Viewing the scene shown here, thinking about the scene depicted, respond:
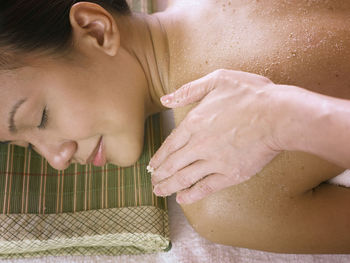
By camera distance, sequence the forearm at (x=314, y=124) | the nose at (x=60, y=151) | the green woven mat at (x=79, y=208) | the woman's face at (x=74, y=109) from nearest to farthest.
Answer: the forearm at (x=314, y=124)
the woman's face at (x=74, y=109)
the nose at (x=60, y=151)
the green woven mat at (x=79, y=208)

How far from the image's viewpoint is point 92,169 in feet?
4.28

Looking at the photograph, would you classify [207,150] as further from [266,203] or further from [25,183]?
[25,183]

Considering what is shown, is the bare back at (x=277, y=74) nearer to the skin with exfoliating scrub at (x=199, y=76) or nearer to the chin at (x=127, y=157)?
the skin with exfoliating scrub at (x=199, y=76)

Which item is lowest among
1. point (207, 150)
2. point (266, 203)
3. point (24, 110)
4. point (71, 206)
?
point (71, 206)

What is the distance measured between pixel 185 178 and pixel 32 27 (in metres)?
0.54

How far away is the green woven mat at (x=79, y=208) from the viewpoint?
1.18 metres

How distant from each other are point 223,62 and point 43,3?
0.48 metres

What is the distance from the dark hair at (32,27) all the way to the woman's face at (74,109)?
0.13 ft

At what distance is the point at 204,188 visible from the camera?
3.16 ft

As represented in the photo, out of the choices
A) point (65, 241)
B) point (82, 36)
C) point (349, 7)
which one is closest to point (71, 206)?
point (65, 241)

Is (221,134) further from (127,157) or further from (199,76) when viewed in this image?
(127,157)

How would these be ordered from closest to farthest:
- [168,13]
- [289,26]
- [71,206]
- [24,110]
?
[24,110]
[289,26]
[168,13]
[71,206]

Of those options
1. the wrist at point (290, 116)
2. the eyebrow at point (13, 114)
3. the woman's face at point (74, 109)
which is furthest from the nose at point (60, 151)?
the wrist at point (290, 116)

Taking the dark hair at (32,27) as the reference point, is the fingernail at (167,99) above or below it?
below
